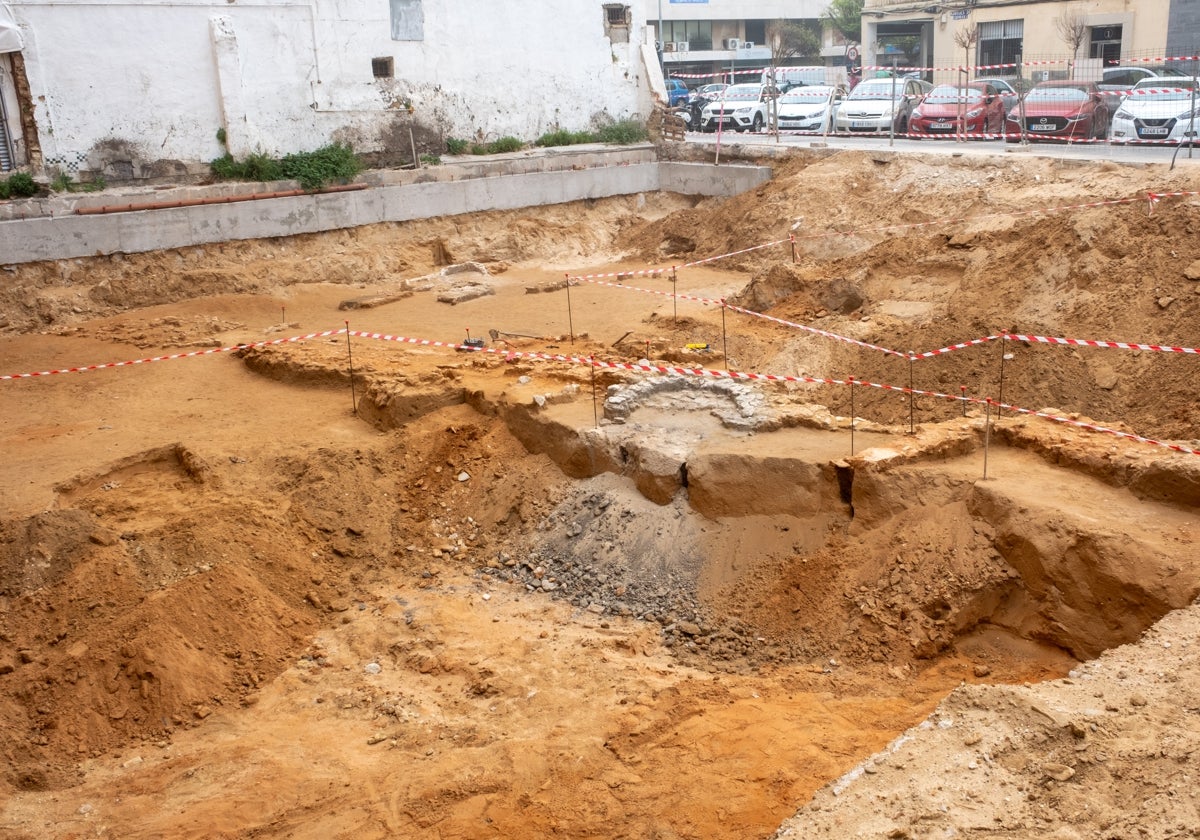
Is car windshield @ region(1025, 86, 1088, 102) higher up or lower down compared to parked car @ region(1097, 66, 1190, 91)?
lower down

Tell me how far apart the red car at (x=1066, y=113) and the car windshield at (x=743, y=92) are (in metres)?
7.95

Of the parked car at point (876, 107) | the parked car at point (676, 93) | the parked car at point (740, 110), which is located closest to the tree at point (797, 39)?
the parked car at point (676, 93)

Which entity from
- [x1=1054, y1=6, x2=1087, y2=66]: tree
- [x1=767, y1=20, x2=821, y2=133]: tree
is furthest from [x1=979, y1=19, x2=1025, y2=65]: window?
[x1=767, y1=20, x2=821, y2=133]: tree

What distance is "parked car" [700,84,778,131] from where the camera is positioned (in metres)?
26.3

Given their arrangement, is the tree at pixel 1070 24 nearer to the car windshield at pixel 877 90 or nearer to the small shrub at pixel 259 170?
the car windshield at pixel 877 90

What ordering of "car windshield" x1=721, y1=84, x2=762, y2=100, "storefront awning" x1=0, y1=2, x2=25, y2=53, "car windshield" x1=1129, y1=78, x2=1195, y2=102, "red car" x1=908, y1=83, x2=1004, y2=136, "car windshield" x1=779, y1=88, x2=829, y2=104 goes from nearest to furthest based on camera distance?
"storefront awning" x1=0, y1=2, x2=25, y2=53 → "car windshield" x1=1129, y1=78, x2=1195, y2=102 → "red car" x1=908, y1=83, x2=1004, y2=136 → "car windshield" x1=779, y1=88, x2=829, y2=104 → "car windshield" x1=721, y1=84, x2=762, y2=100

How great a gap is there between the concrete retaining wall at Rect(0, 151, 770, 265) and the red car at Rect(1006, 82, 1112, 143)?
488 cm

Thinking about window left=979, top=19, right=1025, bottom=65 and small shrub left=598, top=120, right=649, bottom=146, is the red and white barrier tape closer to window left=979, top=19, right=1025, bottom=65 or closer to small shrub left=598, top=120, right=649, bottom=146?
small shrub left=598, top=120, right=649, bottom=146

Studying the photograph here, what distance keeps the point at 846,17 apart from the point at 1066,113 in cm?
3136

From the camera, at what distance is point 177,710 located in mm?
7727

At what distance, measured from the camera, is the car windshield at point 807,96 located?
24531 mm

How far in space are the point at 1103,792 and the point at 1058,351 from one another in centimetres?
767

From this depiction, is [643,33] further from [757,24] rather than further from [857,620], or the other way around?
[757,24]

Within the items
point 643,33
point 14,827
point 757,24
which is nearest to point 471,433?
point 14,827
